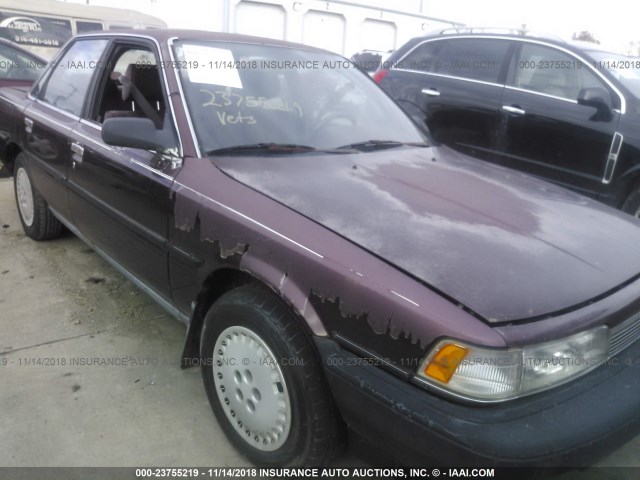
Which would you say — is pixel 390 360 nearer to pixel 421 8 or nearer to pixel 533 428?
pixel 533 428

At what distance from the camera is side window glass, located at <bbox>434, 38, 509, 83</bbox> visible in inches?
193

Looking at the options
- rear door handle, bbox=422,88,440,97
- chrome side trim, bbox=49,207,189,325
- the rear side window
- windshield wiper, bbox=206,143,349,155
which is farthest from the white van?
windshield wiper, bbox=206,143,349,155

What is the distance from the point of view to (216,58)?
2627 mm

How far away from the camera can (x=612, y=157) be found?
411 cm

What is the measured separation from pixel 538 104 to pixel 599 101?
0.50 m

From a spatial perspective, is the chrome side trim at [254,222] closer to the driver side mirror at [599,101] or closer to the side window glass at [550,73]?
the driver side mirror at [599,101]

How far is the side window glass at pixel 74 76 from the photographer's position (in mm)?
3285

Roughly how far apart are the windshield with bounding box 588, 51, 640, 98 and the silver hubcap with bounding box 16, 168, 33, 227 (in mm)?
4579

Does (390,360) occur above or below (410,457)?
above

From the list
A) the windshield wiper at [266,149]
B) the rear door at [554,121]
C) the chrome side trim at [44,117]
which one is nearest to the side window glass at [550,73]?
the rear door at [554,121]

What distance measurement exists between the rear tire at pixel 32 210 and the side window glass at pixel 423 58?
12.1 ft

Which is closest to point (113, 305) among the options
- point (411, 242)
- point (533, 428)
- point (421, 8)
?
point (411, 242)

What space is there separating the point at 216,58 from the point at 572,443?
2195 millimetres

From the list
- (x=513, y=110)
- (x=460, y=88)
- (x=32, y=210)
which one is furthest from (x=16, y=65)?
(x=513, y=110)
